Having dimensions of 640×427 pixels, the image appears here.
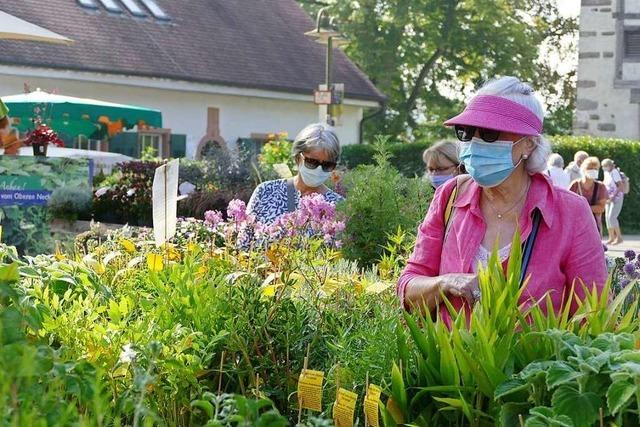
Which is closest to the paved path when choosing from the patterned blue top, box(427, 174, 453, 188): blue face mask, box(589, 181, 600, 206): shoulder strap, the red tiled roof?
box(589, 181, 600, 206): shoulder strap

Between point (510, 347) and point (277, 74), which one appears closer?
point (510, 347)

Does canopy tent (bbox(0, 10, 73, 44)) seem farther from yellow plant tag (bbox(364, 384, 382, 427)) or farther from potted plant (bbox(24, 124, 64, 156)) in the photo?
yellow plant tag (bbox(364, 384, 382, 427))

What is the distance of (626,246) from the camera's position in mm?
23703

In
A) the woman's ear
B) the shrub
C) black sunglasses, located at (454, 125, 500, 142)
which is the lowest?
the shrub

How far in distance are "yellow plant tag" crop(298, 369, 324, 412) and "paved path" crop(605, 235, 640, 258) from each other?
17.4 m

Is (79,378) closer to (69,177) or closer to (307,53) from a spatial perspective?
(69,177)

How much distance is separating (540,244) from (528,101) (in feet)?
1.39

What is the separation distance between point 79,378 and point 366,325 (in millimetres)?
1028

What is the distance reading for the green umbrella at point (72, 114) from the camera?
1739 centimetres

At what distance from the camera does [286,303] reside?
13.1 ft

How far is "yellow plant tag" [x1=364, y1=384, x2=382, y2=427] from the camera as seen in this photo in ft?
10.4

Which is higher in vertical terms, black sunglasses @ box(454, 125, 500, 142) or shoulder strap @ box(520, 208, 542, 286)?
black sunglasses @ box(454, 125, 500, 142)

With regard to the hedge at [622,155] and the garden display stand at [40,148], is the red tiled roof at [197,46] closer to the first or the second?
the hedge at [622,155]

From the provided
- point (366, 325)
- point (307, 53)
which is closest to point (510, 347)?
point (366, 325)
